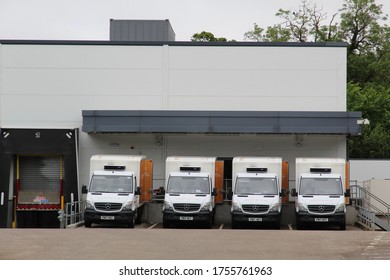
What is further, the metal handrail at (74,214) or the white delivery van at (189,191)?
the metal handrail at (74,214)

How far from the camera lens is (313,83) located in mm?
36938

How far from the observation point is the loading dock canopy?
35.2 metres

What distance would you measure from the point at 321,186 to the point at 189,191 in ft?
19.0

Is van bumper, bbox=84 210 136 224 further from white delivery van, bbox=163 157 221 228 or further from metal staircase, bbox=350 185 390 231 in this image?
metal staircase, bbox=350 185 390 231

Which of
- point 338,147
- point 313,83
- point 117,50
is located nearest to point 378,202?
point 338,147

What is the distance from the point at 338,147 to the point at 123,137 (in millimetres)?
11747

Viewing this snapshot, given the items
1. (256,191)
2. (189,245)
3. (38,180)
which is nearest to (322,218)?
(256,191)

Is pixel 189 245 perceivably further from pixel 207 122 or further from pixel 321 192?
pixel 207 122

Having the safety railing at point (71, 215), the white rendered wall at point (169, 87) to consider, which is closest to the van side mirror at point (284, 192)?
the white rendered wall at point (169, 87)

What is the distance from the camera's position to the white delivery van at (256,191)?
29.0m

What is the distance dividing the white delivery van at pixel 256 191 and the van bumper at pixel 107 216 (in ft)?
15.0

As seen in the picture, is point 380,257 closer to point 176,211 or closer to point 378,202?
point 176,211

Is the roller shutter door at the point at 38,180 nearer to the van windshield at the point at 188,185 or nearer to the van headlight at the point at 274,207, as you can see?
the van windshield at the point at 188,185

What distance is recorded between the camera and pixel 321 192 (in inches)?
1163
